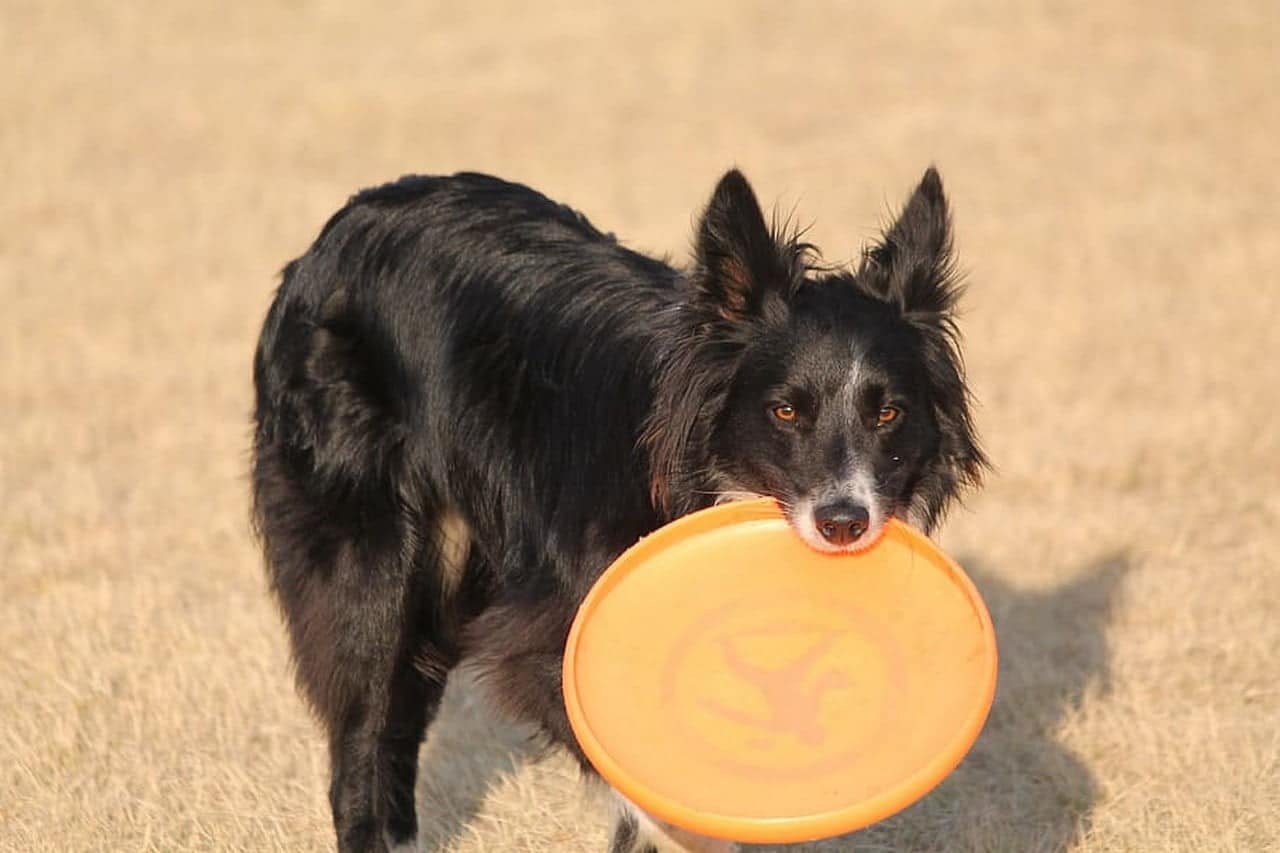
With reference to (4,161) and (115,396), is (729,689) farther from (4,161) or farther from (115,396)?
(4,161)

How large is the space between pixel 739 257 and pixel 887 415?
2.20 feet

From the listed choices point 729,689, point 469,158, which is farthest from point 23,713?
point 469,158

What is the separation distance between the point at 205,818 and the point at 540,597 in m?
1.98

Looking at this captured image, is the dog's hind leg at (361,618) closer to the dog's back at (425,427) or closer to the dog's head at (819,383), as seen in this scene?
the dog's back at (425,427)

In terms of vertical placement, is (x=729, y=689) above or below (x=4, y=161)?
above

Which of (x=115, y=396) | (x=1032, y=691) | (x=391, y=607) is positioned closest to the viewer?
(x=391, y=607)

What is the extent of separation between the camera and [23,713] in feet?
25.3

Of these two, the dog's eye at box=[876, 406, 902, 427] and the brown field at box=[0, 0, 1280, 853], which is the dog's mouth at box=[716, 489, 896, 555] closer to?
the dog's eye at box=[876, 406, 902, 427]

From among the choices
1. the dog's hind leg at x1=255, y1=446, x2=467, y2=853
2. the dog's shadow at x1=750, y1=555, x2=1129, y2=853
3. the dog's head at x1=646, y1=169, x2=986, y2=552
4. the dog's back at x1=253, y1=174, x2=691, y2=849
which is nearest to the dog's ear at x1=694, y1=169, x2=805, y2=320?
the dog's head at x1=646, y1=169, x2=986, y2=552

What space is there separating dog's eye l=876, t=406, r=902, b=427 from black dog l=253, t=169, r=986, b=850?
1 cm

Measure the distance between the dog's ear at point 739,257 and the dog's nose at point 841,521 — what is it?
0.73m

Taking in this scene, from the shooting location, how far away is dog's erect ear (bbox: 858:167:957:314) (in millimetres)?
5535

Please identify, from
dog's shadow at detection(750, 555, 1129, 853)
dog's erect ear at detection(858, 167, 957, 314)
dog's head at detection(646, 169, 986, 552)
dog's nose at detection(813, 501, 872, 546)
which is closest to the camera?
dog's nose at detection(813, 501, 872, 546)

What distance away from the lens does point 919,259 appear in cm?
552
